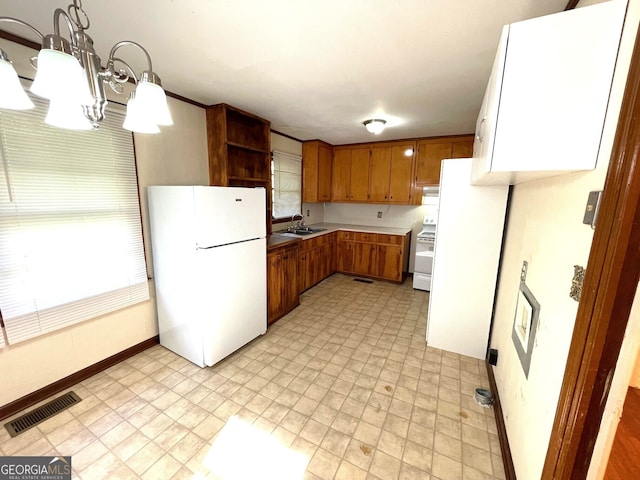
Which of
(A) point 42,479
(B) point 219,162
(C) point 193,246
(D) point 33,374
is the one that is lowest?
(A) point 42,479

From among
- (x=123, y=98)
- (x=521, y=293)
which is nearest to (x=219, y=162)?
(x=123, y=98)

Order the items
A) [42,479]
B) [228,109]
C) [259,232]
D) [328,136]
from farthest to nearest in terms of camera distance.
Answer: [328,136] < [228,109] < [259,232] < [42,479]

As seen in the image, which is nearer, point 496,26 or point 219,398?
point 496,26

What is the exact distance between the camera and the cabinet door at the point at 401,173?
4250 mm

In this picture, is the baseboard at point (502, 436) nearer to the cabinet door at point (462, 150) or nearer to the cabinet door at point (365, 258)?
the cabinet door at point (365, 258)

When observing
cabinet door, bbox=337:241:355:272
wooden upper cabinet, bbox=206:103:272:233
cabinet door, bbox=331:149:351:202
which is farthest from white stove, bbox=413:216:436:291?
wooden upper cabinet, bbox=206:103:272:233

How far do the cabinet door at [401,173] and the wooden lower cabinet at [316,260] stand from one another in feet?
4.19

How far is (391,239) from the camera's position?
14.1ft

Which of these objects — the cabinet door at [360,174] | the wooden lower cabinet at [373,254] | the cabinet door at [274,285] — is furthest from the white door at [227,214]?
the cabinet door at [360,174]

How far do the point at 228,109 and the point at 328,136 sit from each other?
1809 millimetres

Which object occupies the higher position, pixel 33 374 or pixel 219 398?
pixel 33 374

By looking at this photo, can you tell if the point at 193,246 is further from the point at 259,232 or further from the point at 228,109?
the point at 228,109

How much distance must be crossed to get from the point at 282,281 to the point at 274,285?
6.4 inches

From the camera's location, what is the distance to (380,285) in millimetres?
4309
